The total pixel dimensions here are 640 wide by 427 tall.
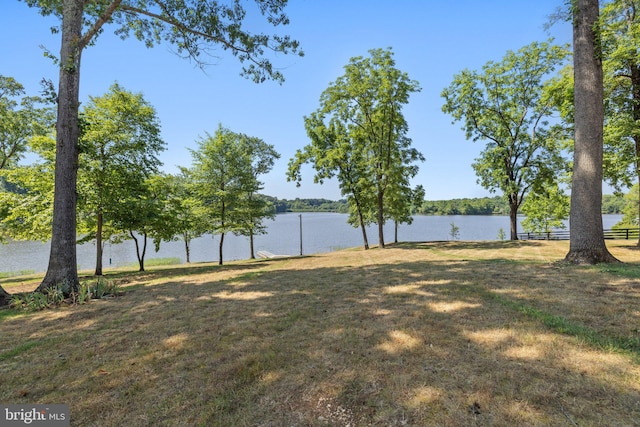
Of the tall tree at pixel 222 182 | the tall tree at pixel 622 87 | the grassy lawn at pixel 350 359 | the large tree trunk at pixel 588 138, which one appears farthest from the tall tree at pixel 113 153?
the tall tree at pixel 622 87

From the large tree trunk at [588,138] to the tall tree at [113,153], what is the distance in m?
16.3

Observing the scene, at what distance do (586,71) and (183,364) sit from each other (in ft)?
37.9

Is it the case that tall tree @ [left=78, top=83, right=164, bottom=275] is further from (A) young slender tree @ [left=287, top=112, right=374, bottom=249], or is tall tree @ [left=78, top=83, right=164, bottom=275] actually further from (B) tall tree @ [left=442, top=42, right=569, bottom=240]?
(B) tall tree @ [left=442, top=42, right=569, bottom=240]

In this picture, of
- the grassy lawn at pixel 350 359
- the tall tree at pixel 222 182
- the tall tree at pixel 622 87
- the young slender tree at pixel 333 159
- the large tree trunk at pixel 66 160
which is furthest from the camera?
the young slender tree at pixel 333 159

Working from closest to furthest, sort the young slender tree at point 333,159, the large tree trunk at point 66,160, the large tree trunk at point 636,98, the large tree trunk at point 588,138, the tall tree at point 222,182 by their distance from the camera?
the large tree trunk at point 66,160 → the large tree trunk at point 588,138 → the large tree trunk at point 636,98 → the tall tree at point 222,182 → the young slender tree at point 333,159

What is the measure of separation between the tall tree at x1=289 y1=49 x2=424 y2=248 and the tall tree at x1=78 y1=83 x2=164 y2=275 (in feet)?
39.1

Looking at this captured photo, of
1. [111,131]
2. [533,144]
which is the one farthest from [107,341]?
[533,144]

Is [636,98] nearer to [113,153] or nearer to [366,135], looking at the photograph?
[366,135]

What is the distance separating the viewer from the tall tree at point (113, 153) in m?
12.0

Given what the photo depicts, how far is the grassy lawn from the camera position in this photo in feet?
7.61

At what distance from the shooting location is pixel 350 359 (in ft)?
10.4

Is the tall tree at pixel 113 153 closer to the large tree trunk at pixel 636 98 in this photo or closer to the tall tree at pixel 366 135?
the tall tree at pixel 366 135

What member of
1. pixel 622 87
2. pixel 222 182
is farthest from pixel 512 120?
pixel 222 182

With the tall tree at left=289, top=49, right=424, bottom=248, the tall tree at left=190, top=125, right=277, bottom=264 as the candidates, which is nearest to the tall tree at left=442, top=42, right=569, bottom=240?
the tall tree at left=289, top=49, right=424, bottom=248
